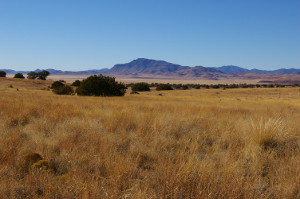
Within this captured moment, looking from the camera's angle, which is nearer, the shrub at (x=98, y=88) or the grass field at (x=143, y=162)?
the grass field at (x=143, y=162)

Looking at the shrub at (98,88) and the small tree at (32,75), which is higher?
the small tree at (32,75)

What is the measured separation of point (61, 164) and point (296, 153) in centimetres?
428

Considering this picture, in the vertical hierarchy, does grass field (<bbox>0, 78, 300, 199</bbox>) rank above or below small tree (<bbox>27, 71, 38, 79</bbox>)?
below

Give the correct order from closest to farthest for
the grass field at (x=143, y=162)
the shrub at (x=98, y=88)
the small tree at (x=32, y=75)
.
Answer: the grass field at (x=143, y=162) < the shrub at (x=98, y=88) < the small tree at (x=32, y=75)

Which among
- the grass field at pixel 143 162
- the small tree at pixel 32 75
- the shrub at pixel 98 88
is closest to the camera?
the grass field at pixel 143 162

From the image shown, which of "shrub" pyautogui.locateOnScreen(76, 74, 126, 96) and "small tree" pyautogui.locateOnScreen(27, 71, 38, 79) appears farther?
"small tree" pyautogui.locateOnScreen(27, 71, 38, 79)

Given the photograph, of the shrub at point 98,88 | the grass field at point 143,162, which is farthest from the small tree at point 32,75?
the grass field at point 143,162

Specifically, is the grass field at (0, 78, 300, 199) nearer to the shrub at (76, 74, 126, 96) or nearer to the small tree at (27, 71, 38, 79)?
the shrub at (76, 74, 126, 96)

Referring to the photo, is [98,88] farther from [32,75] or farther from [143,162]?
[32,75]

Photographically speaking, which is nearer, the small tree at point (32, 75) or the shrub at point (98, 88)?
the shrub at point (98, 88)

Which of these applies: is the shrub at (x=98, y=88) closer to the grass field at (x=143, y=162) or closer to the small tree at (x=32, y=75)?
the grass field at (x=143, y=162)

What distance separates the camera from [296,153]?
5297mm

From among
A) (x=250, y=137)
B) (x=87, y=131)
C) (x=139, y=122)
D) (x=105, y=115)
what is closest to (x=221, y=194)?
(x=250, y=137)

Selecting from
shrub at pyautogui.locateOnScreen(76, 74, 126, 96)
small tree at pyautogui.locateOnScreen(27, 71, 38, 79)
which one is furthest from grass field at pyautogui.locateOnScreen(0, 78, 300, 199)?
small tree at pyautogui.locateOnScreen(27, 71, 38, 79)
